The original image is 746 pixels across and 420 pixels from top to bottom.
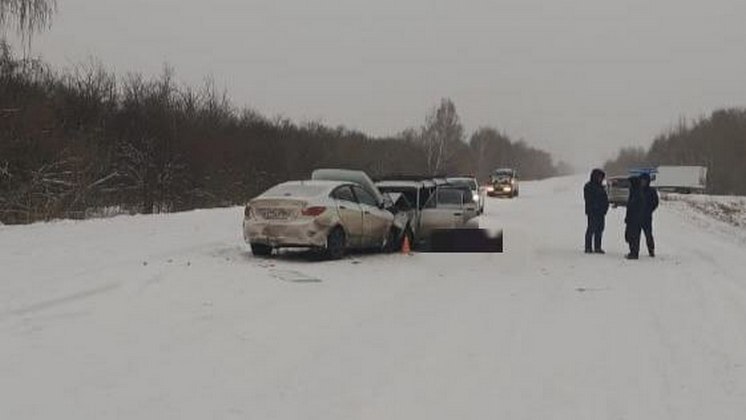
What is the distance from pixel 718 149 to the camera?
106812 millimetres

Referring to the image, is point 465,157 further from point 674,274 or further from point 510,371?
point 510,371

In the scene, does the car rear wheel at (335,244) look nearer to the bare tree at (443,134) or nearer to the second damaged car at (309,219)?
the second damaged car at (309,219)

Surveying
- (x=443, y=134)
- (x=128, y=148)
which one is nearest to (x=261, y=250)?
(x=128, y=148)

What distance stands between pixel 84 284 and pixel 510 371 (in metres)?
6.24

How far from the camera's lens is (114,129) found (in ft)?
103

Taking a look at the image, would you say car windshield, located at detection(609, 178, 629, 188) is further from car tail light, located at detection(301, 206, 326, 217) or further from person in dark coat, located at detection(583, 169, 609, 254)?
car tail light, located at detection(301, 206, 326, 217)

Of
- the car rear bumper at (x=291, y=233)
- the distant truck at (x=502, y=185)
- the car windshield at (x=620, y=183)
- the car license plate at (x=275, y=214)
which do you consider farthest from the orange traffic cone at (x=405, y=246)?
the distant truck at (x=502, y=185)

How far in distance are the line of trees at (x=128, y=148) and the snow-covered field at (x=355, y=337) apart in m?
7.50

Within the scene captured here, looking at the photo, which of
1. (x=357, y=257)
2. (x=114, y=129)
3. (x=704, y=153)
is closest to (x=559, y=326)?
(x=357, y=257)

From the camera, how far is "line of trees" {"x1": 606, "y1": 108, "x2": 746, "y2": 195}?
101 m

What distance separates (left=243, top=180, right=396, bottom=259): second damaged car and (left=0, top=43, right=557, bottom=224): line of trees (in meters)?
8.68

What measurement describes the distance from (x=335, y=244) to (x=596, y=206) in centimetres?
614

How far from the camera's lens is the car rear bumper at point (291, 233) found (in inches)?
592

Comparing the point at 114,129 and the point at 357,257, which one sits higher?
the point at 114,129
